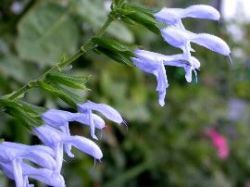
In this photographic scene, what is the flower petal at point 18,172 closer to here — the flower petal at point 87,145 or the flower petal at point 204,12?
the flower petal at point 87,145

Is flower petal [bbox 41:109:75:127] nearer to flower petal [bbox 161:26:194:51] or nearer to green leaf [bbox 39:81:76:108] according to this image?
green leaf [bbox 39:81:76:108]

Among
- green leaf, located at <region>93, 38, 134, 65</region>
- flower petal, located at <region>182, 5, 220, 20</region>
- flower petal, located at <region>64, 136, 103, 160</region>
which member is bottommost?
flower petal, located at <region>64, 136, 103, 160</region>

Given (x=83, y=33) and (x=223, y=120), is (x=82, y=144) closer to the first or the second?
(x=83, y=33)

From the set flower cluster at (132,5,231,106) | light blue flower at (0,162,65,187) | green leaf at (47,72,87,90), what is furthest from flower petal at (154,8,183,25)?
light blue flower at (0,162,65,187)

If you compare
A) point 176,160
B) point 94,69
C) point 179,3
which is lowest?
point 176,160

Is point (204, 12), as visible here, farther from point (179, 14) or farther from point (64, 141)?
point (64, 141)

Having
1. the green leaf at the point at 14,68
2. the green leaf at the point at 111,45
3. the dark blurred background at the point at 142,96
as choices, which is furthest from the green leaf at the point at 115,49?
the green leaf at the point at 14,68

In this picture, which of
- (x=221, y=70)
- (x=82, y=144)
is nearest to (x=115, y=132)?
(x=221, y=70)
